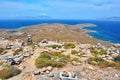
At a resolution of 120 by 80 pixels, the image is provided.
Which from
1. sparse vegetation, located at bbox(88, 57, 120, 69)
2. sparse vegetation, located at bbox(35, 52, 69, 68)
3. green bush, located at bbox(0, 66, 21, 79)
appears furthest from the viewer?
sparse vegetation, located at bbox(88, 57, 120, 69)

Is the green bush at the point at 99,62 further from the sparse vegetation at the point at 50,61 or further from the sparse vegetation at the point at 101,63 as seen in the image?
the sparse vegetation at the point at 50,61

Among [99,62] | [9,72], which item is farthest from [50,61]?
[99,62]

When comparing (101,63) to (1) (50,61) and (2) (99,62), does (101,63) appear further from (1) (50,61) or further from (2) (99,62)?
(1) (50,61)

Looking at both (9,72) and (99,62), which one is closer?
(9,72)

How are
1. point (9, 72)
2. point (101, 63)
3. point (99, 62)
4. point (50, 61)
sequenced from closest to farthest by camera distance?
1. point (9, 72)
2. point (50, 61)
3. point (101, 63)
4. point (99, 62)

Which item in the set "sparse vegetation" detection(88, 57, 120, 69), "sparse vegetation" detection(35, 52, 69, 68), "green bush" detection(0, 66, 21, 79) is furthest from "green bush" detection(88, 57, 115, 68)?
"green bush" detection(0, 66, 21, 79)

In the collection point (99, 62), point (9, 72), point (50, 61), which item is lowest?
point (9, 72)

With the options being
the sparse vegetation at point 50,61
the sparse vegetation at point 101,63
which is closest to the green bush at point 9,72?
the sparse vegetation at point 50,61

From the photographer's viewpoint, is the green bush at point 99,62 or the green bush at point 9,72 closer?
the green bush at point 9,72

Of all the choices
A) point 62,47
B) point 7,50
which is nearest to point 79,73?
point 62,47

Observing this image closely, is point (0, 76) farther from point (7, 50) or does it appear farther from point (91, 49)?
point (91, 49)

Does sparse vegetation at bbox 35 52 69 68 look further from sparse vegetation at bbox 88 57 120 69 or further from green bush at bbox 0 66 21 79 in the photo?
sparse vegetation at bbox 88 57 120 69
